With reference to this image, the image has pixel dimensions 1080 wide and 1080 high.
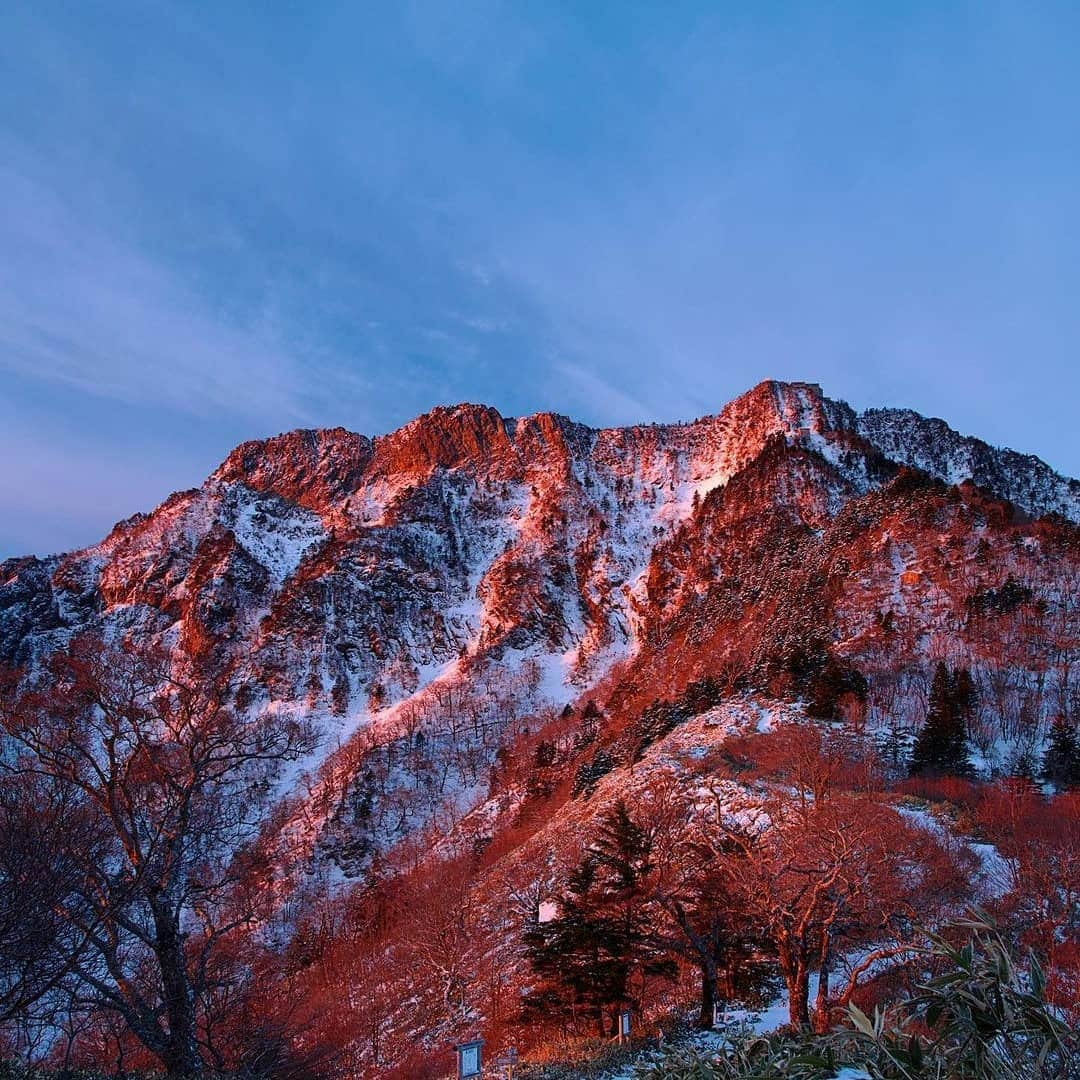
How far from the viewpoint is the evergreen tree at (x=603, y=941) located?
17391mm

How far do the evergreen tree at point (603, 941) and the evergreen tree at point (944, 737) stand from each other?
23197 millimetres

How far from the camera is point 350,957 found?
135 ft

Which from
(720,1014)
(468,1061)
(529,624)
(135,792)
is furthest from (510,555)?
(468,1061)

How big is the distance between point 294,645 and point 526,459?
6671cm

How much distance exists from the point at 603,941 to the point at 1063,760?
28057 millimetres

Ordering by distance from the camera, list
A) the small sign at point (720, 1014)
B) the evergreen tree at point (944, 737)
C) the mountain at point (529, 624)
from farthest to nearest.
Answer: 1. the mountain at point (529, 624)
2. the evergreen tree at point (944, 737)
3. the small sign at point (720, 1014)

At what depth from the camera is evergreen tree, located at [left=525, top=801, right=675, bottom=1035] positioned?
17391 mm

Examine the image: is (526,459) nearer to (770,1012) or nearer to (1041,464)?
(1041,464)

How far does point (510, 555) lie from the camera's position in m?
135

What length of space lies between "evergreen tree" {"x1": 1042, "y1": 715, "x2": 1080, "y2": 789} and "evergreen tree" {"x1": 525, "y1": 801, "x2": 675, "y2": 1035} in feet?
84.0

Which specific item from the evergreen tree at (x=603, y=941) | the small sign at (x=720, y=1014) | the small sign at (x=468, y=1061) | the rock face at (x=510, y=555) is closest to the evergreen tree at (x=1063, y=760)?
the rock face at (x=510, y=555)

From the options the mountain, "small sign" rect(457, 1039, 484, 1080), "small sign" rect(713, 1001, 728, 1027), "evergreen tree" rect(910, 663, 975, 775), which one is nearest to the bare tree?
the mountain

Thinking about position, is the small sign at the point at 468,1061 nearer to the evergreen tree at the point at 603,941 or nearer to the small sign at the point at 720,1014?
the evergreen tree at the point at 603,941

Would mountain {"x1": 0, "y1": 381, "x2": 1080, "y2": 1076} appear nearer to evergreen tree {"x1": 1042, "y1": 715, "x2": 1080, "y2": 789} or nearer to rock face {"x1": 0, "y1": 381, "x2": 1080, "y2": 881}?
rock face {"x1": 0, "y1": 381, "x2": 1080, "y2": 881}
